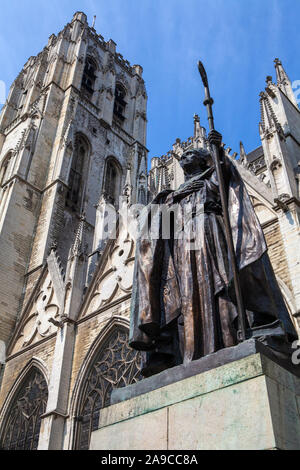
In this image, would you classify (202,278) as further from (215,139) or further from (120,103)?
(120,103)

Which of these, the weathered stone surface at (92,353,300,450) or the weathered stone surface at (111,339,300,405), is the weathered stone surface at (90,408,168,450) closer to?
the weathered stone surface at (92,353,300,450)

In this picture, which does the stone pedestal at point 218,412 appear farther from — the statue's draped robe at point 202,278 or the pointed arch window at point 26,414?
the pointed arch window at point 26,414

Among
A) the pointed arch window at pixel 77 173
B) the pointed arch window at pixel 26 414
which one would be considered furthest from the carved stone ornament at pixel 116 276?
the pointed arch window at pixel 77 173

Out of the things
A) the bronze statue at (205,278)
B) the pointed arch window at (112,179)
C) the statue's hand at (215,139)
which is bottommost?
the bronze statue at (205,278)

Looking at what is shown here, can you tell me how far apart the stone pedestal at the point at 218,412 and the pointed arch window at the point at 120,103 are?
25784mm

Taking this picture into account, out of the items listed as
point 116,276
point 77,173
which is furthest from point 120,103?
point 116,276

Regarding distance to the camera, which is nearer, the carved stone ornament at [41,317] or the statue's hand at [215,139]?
the statue's hand at [215,139]

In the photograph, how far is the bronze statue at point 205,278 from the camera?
9.98 ft

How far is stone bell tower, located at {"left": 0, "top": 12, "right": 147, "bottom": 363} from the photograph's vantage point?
Answer: 16.9m

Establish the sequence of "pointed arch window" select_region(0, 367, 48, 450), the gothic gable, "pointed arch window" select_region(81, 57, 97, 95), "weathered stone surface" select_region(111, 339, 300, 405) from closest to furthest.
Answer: "weathered stone surface" select_region(111, 339, 300, 405)
"pointed arch window" select_region(0, 367, 48, 450)
the gothic gable
"pointed arch window" select_region(81, 57, 97, 95)

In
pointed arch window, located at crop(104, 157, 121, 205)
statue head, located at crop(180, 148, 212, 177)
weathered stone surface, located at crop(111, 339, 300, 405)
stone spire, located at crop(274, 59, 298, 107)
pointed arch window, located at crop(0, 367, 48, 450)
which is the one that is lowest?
weathered stone surface, located at crop(111, 339, 300, 405)

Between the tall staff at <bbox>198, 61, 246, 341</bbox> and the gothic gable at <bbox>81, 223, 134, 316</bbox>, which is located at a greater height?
the gothic gable at <bbox>81, 223, 134, 316</bbox>

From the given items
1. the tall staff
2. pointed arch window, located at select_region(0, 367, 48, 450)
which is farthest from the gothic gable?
the tall staff

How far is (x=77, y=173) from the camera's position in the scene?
21906mm
